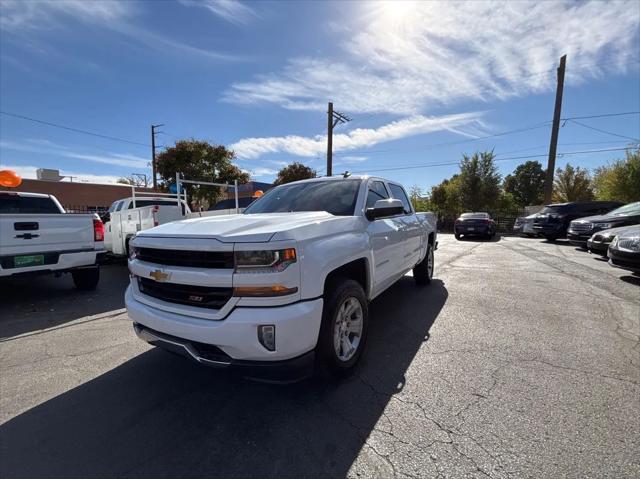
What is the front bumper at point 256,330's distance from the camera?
212 cm

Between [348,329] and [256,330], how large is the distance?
108 centimetres

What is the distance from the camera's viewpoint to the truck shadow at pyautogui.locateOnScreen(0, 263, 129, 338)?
4453 mm

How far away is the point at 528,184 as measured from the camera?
4534 cm

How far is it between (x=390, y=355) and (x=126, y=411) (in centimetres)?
230

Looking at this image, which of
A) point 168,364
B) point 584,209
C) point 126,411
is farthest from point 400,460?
point 584,209

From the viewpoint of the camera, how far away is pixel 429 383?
109 inches

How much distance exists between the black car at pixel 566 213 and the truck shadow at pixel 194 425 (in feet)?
46.8

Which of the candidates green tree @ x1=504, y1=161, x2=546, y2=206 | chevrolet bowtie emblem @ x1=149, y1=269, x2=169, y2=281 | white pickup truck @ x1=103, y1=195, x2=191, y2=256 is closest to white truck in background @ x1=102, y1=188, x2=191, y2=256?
white pickup truck @ x1=103, y1=195, x2=191, y2=256

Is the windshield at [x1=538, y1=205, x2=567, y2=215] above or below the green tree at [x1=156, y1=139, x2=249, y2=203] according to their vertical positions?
below

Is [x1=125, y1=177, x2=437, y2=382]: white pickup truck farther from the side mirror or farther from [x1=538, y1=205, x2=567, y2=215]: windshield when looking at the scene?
[x1=538, y1=205, x2=567, y2=215]: windshield

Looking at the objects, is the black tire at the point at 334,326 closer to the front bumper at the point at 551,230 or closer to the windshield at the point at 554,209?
the front bumper at the point at 551,230

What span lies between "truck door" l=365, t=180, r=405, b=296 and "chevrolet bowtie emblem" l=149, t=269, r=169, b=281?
6.19 ft

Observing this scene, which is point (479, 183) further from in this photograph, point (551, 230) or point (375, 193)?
point (375, 193)

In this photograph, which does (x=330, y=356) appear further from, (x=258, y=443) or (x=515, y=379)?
(x=515, y=379)
